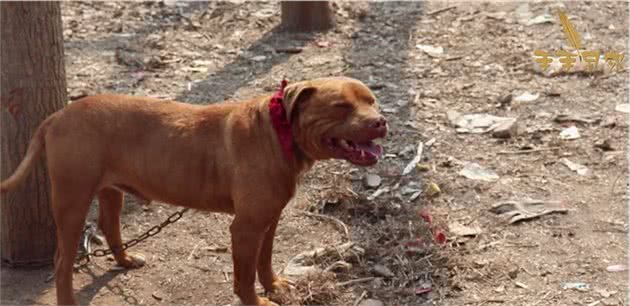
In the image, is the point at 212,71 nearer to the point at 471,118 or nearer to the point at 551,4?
the point at 471,118

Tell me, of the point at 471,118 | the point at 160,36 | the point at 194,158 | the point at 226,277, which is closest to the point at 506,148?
the point at 471,118

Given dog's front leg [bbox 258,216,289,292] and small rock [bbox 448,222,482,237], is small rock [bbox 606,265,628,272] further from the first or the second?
dog's front leg [bbox 258,216,289,292]

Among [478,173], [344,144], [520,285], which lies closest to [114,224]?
[344,144]

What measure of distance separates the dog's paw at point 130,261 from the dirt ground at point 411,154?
5cm

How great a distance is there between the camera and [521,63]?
836 cm

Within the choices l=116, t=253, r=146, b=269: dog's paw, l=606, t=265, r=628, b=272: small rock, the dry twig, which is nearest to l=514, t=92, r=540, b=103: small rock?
the dry twig

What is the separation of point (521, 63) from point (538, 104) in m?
0.87

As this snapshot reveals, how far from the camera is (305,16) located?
9266 millimetres

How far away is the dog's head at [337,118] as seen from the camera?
4.49 metres

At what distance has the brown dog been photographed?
15.1 ft

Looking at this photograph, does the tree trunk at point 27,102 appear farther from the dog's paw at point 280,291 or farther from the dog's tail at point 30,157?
the dog's paw at point 280,291

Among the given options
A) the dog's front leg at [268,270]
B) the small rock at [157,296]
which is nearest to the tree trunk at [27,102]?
the small rock at [157,296]

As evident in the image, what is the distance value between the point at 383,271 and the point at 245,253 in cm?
98

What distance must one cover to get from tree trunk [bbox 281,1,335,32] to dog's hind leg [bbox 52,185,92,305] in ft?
15.1
